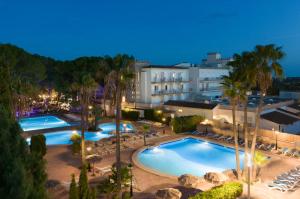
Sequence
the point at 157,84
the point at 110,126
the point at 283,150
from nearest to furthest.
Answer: the point at 283,150 → the point at 110,126 → the point at 157,84

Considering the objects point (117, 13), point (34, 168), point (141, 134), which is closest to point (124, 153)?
point (141, 134)

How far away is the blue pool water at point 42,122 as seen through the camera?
4006 cm

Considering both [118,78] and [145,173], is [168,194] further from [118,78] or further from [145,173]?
[118,78]

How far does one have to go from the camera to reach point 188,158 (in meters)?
24.9

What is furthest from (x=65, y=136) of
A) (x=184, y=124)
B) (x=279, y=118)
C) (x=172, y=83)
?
(x=279, y=118)

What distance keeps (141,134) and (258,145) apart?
43.3 ft

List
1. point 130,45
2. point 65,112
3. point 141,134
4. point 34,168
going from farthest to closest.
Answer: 1. point 130,45
2. point 65,112
3. point 141,134
4. point 34,168

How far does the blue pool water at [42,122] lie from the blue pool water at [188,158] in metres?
19.8

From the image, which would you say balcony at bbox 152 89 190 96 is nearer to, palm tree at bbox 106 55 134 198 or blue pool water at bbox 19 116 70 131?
blue pool water at bbox 19 116 70 131

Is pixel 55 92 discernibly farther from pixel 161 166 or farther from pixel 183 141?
pixel 161 166

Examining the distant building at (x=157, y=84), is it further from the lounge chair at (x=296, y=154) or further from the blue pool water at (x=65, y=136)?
the lounge chair at (x=296, y=154)

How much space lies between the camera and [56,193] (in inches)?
594

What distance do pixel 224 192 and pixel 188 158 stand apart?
11535 mm

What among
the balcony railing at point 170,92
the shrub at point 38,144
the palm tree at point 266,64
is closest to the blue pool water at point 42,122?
the balcony railing at point 170,92
